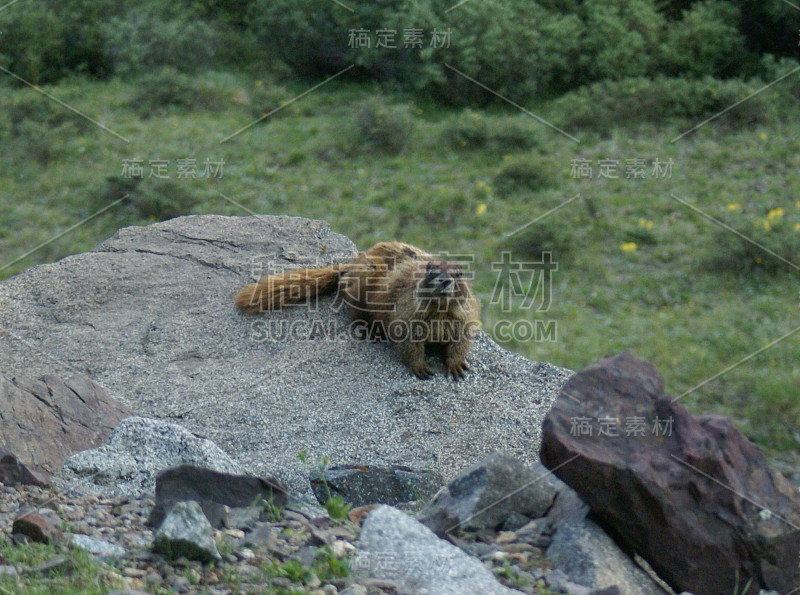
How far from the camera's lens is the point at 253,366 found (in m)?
5.68

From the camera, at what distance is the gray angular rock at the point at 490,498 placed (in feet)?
11.3

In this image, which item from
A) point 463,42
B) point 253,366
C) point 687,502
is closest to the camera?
point 687,502

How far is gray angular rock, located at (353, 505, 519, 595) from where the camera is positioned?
2.89 metres

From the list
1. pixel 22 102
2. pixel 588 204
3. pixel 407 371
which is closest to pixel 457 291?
pixel 407 371

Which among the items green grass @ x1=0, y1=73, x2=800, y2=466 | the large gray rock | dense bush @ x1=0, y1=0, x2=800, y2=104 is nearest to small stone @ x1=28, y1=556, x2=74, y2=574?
the large gray rock

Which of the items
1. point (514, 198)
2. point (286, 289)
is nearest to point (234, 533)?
point (286, 289)

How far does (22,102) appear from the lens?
39.3ft

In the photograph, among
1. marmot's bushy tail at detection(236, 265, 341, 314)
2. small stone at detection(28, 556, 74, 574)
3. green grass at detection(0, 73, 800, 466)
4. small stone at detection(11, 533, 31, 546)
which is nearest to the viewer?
small stone at detection(28, 556, 74, 574)

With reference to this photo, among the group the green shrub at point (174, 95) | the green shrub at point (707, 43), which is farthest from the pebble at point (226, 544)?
the green shrub at point (707, 43)

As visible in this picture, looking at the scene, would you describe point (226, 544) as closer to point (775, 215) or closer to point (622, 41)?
point (775, 215)

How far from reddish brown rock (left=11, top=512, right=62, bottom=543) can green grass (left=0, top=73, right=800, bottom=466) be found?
522 centimetres

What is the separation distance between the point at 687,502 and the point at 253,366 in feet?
10.1

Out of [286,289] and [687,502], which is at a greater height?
[687,502]

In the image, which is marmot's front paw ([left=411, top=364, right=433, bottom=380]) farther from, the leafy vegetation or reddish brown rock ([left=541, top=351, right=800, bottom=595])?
the leafy vegetation
